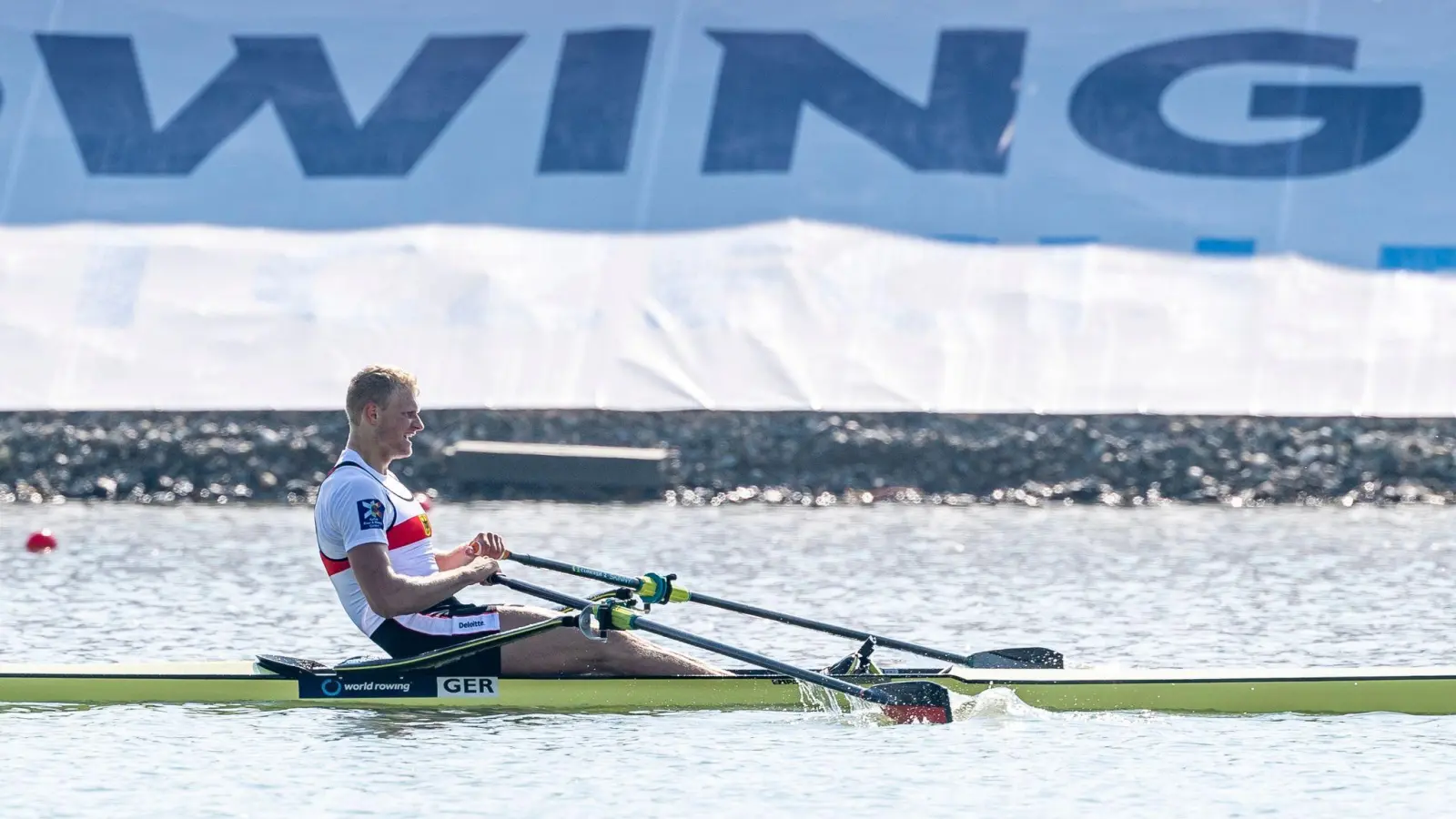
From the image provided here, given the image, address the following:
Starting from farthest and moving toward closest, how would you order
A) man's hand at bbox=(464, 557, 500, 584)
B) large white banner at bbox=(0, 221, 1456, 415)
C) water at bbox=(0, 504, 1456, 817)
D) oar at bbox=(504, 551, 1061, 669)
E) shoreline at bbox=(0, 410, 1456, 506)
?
large white banner at bbox=(0, 221, 1456, 415)
shoreline at bbox=(0, 410, 1456, 506)
oar at bbox=(504, 551, 1061, 669)
man's hand at bbox=(464, 557, 500, 584)
water at bbox=(0, 504, 1456, 817)

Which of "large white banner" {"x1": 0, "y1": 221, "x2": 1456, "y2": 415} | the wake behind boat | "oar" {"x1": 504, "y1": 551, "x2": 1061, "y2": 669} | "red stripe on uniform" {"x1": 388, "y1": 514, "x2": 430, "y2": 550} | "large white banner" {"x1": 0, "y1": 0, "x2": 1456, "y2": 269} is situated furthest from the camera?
"large white banner" {"x1": 0, "y1": 0, "x2": 1456, "y2": 269}

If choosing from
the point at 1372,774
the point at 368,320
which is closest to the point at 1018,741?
the point at 1372,774

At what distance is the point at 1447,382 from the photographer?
17.7m

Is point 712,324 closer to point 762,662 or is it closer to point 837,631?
point 837,631

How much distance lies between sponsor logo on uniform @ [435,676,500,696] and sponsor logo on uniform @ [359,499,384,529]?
70cm

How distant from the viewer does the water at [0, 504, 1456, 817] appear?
731cm

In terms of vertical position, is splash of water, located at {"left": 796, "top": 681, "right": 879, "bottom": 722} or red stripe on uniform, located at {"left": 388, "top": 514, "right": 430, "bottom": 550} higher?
red stripe on uniform, located at {"left": 388, "top": 514, "right": 430, "bottom": 550}

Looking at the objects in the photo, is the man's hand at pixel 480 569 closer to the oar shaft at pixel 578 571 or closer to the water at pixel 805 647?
the oar shaft at pixel 578 571

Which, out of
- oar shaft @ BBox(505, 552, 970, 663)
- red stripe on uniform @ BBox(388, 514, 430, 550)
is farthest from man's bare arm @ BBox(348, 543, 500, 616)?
oar shaft @ BBox(505, 552, 970, 663)

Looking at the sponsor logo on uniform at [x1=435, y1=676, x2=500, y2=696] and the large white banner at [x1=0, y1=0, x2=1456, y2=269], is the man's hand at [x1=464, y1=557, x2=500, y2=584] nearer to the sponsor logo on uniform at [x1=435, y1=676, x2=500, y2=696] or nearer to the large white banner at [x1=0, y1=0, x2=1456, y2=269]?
the sponsor logo on uniform at [x1=435, y1=676, x2=500, y2=696]

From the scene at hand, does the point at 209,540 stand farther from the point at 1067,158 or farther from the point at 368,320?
the point at 1067,158

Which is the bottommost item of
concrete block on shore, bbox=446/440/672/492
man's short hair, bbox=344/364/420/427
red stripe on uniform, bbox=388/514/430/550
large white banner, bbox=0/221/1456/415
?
red stripe on uniform, bbox=388/514/430/550

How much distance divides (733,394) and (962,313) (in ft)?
6.59

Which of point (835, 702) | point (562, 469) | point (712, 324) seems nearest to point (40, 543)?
point (562, 469)
